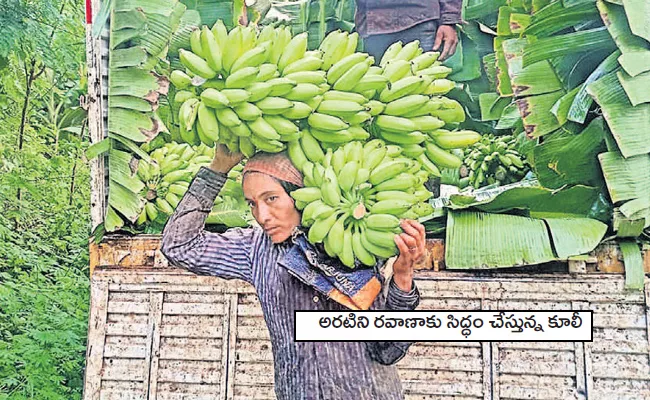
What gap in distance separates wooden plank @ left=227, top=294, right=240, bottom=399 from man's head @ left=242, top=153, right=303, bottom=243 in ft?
1.14

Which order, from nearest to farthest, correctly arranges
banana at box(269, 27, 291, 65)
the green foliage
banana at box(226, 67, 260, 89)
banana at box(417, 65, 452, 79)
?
banana at box(226, 67, 260, 89) → banana at box(269, 27, 291, 65) → banana at box(417, 65, 452, 79) → the green foliage

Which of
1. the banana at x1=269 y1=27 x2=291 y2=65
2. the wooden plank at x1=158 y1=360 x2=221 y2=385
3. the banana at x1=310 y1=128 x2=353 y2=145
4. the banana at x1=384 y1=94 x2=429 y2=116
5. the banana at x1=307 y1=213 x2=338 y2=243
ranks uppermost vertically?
the banana at x1=269 y1=27 x2=291 y2=65

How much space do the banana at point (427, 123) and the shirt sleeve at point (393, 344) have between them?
0.59m

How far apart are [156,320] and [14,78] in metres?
2.33

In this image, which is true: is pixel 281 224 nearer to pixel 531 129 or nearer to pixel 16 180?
pixel 531 129

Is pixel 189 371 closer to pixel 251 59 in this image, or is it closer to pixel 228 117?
pixel 228 117

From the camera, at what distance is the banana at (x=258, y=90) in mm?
2385

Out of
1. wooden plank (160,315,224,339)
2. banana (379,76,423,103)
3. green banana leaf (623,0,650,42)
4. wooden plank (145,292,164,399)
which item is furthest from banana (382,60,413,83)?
wooden plank (145,292,164,399)

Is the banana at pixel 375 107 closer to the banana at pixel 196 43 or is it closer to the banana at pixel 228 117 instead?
the banana at pixel 228 117

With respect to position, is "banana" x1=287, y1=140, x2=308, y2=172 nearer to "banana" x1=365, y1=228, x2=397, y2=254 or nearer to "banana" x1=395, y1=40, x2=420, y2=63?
"banana" x1=365, y1=228, x2=397, y2=254

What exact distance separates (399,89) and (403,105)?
2.5 inches

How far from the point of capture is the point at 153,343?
2775 millimetres

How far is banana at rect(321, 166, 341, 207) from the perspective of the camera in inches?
94.3

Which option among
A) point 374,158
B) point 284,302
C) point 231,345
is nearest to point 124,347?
point 231,345
